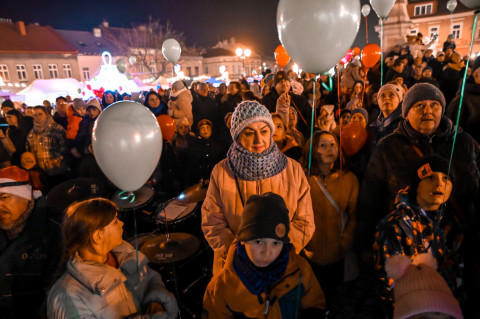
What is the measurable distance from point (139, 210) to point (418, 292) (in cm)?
375

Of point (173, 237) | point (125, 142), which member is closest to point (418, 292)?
point (125, 142)

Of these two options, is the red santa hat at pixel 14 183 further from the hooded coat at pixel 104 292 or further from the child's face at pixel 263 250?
the child's face at pixel 263 250

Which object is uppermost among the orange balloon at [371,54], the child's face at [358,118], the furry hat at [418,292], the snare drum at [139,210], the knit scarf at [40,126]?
the orange balloon at [371,54]

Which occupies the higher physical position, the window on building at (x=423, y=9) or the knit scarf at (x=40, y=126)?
the window on building at (x=423, y=9)

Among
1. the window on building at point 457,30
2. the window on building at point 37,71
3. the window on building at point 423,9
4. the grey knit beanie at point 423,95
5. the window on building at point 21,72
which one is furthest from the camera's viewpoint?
the window on building at point 423,9

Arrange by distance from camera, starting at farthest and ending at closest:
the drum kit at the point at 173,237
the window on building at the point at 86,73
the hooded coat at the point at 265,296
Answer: the window on building at the point at 86,73
the drum kit at the point at 173,237
the hooded coat at the point at 265,296

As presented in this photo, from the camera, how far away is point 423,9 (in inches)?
1444

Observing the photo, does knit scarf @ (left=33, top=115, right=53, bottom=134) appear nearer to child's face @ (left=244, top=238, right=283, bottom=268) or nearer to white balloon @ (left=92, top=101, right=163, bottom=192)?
white balloon @ (left=92, top=101, right=163, bottom=192)

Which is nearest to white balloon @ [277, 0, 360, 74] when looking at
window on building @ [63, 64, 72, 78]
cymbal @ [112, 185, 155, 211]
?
cymbal @ [112, 185, 155, 211]

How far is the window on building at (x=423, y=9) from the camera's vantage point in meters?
36.1

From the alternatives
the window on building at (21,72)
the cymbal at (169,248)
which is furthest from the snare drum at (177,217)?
the window on building at (21,72)

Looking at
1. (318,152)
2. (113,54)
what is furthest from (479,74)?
(113,54)

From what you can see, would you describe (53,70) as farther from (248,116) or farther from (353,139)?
(248,116)

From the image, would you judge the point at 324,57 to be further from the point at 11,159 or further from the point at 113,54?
the point at 113,54
